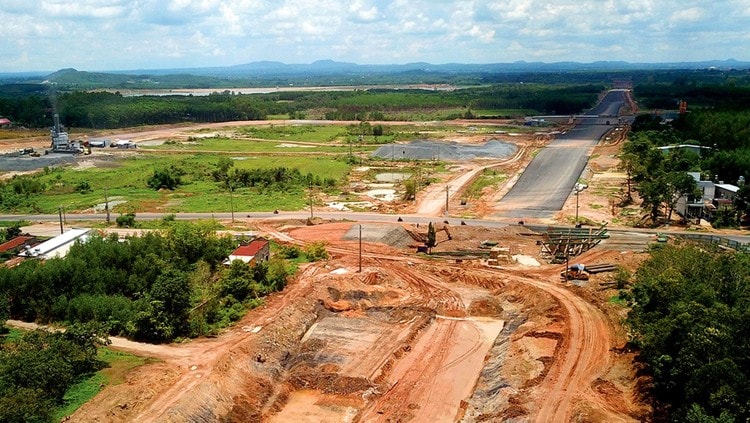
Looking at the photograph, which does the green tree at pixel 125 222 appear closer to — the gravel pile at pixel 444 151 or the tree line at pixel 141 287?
the tree line at pixel 141 287

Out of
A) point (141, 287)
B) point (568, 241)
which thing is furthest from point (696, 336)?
point (141, 287)

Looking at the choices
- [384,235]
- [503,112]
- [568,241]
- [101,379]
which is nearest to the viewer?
[101,379]

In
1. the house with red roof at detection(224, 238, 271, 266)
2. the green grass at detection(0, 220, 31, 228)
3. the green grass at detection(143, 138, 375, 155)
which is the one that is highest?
the green grass at detection(143, 138, 375, 155)

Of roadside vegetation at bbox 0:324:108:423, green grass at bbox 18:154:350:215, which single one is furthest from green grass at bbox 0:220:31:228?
roadside vegetation at bbox 0:324:108:423

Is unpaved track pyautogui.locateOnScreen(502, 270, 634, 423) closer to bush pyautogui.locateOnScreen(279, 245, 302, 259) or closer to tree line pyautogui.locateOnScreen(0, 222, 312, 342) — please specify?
tree line pyautogui.locateOnScreen(0, 222, 312, 342)

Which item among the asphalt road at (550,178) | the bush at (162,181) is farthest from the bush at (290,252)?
the bush at (162,181)

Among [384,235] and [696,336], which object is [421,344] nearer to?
[696,336]

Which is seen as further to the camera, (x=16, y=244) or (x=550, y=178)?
(x=550, y=178)
